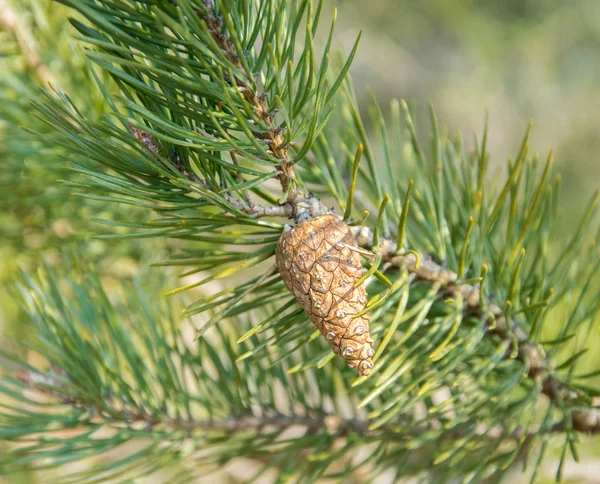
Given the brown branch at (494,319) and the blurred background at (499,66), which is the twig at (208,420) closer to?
the brown branch at (494,319)

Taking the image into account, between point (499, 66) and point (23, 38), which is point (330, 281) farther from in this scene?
point (499, 66)

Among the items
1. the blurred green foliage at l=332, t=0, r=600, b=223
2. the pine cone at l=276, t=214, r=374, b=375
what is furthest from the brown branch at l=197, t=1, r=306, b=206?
the blurred green foliage at l=332, t=0, r=600, b=223

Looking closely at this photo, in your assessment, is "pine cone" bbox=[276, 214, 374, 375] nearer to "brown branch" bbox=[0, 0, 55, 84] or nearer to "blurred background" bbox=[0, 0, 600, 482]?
"brown branch" bbox=[0, 0, 55, 84]

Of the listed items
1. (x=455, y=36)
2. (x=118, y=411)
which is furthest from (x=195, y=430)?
(x=455, y=36)

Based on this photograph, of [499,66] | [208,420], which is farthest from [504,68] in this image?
[208,420]

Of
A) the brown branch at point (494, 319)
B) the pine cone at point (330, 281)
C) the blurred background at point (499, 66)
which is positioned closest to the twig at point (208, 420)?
the brown branch at point (494, 319)

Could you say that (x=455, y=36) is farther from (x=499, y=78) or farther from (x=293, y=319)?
(x=293, y=319)
